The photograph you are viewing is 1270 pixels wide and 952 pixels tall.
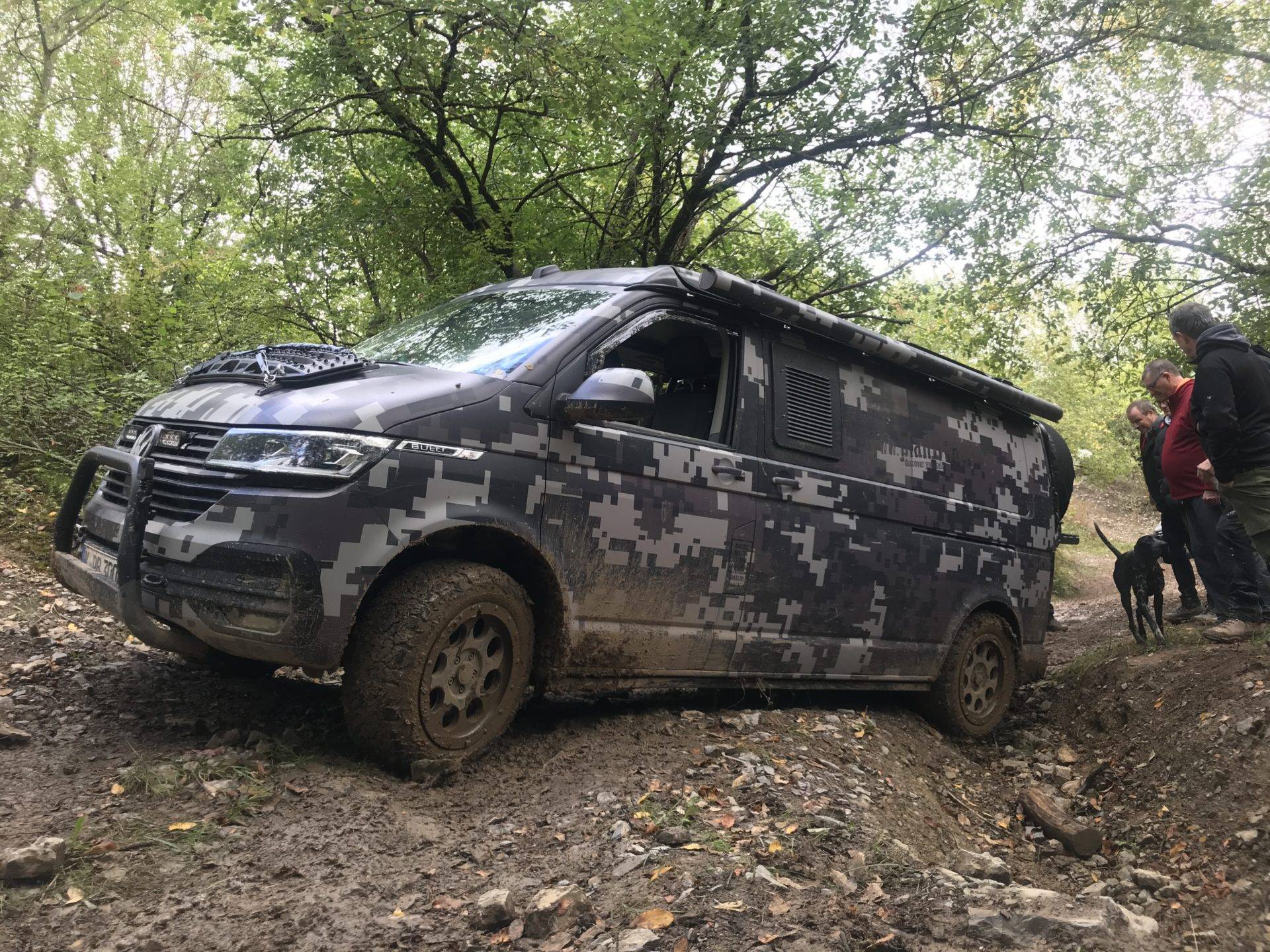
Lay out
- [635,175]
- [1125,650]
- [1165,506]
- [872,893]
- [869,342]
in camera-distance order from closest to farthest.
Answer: [872,893] < [869,342] < [1125,650] < [1165,506] < [635,175]

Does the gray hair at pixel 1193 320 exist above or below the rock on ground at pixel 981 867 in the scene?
above

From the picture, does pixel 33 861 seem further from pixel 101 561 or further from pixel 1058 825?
pixel 1058 825

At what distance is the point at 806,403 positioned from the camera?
4742 mm

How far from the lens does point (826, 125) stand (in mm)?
8609

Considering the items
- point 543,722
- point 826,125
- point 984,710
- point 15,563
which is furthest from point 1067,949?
point 826,125

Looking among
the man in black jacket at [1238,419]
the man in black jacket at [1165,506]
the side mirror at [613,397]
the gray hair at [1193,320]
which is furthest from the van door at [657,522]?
the man in black jacket at [1165,506]

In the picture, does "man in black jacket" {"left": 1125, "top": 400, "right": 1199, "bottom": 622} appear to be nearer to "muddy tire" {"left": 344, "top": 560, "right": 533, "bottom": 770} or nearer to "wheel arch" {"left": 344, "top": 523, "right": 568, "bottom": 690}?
"wheel arch" {"left": 344, "top": 523, "right": 568, "bottom": 690}

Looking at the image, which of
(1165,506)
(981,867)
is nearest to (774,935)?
(981,867)

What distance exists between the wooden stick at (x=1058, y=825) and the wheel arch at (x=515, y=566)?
2451mm

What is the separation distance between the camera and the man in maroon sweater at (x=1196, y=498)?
614 centimetres

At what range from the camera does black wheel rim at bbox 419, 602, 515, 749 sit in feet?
11.0

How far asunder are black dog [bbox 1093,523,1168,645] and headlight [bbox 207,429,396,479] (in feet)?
18.1

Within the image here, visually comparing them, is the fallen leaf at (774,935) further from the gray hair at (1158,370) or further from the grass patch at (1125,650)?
the gray hair at (1158,370)

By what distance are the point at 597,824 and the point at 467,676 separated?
0.74m
